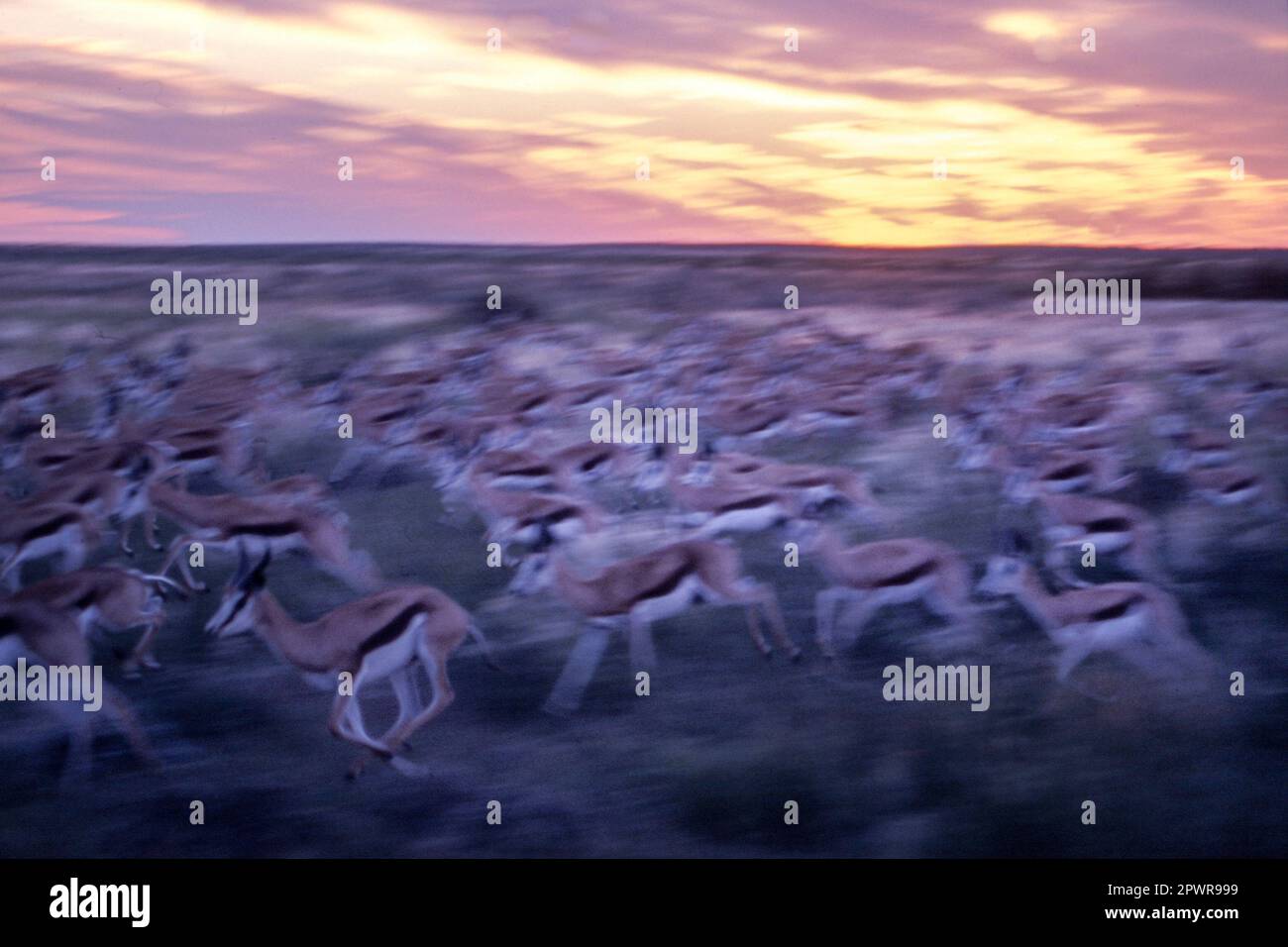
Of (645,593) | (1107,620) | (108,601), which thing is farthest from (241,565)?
(1107,620)

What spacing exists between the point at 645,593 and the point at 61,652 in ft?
7.22

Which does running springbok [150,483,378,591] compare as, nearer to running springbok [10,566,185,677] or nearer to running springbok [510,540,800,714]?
running springbok [10,566,185,677]

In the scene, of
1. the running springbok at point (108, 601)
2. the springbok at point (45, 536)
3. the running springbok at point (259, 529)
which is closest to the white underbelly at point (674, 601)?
the running springbok at point (259, 529)

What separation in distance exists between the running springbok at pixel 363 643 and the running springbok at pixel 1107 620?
2.17m

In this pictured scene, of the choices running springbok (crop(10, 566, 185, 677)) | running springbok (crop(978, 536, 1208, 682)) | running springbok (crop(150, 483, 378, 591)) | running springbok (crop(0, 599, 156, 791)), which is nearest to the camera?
running springbok (crop(0, 599, 156, 791))

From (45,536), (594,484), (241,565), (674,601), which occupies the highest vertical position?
(594,484)

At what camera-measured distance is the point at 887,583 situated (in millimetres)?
4363

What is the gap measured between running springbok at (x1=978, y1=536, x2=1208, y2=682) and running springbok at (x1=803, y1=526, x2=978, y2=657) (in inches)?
5.4

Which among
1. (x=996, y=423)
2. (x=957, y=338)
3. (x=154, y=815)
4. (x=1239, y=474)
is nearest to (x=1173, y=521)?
(x=1239, y=474)

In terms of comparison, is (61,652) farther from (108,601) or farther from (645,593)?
(645,593)

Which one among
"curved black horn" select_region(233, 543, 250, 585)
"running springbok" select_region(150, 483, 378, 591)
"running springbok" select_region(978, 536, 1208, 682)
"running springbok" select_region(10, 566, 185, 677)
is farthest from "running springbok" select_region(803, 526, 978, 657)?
"running springbok" select_region(10, 566, 185, 677)

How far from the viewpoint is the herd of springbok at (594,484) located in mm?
4234

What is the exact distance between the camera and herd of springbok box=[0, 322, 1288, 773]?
4.23 meters

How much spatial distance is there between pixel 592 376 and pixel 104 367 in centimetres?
201
